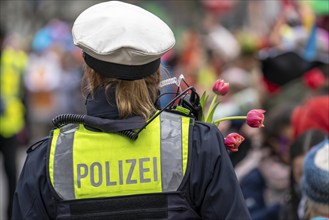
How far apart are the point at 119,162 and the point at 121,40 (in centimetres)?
40

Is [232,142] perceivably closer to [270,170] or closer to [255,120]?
[255,120]

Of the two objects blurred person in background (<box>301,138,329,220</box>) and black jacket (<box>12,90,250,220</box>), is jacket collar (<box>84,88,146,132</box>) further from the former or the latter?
blurred person in background (<box>301,138,329,220</box>)

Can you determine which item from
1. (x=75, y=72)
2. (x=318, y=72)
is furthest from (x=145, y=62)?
(x=75, y=72)

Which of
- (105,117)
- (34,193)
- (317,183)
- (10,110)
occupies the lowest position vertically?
(10,110)

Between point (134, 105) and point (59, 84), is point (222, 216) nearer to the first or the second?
point (134, 105)

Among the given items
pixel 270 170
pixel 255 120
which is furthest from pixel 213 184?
pixel 270 170

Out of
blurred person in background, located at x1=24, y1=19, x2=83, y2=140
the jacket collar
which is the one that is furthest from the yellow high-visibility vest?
the jacket collar

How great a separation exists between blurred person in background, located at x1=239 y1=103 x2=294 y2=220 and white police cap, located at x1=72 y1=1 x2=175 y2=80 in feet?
9.40

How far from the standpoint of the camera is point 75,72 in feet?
55.8

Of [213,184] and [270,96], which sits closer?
[213,184]

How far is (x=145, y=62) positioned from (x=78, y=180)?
0.45m

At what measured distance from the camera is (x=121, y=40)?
341 cm

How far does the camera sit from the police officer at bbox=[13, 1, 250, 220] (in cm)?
339

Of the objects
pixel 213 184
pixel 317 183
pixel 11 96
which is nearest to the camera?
pixel 213 184
